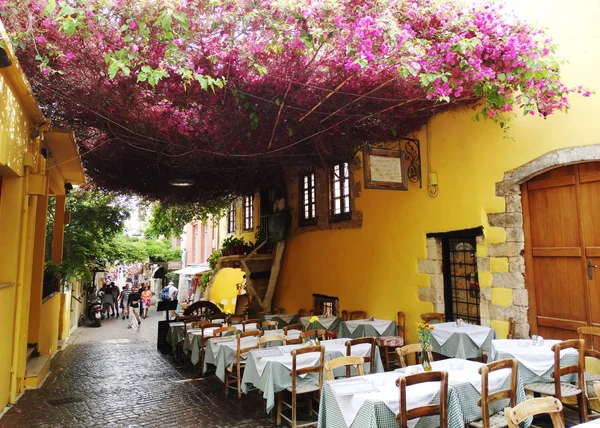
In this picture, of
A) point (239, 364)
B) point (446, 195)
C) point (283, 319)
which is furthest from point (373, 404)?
point (283, 319)

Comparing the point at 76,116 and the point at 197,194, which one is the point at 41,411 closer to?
the point at 76,116

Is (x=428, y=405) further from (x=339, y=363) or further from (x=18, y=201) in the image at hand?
(x=18, y=201)

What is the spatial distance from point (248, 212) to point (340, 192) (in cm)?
565

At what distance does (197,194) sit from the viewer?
11.2m

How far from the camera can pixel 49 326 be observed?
9.08m

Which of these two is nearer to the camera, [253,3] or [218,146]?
[253,3]

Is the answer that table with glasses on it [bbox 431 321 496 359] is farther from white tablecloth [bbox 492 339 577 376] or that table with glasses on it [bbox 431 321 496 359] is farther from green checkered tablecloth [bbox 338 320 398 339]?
green checkered tablecloth [bbox 338 320 398 339]

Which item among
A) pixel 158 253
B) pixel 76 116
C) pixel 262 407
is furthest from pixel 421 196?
pixel 158 253

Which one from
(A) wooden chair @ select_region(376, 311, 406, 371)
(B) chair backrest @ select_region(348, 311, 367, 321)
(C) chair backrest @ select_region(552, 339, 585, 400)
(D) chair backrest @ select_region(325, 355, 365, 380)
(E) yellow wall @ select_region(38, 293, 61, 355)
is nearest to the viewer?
(D) chair backrest @ select_region(325, 355, 365, 380)

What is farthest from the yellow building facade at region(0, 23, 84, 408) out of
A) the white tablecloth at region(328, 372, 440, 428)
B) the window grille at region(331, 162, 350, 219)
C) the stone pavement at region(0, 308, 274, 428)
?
the window grille at region(331, 162, 350, 219)

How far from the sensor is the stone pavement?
204 inches

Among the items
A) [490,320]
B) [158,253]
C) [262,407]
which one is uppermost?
[158,253]

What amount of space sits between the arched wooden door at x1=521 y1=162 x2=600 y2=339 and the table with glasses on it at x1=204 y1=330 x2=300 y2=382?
136 inches

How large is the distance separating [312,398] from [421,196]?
3828mm
